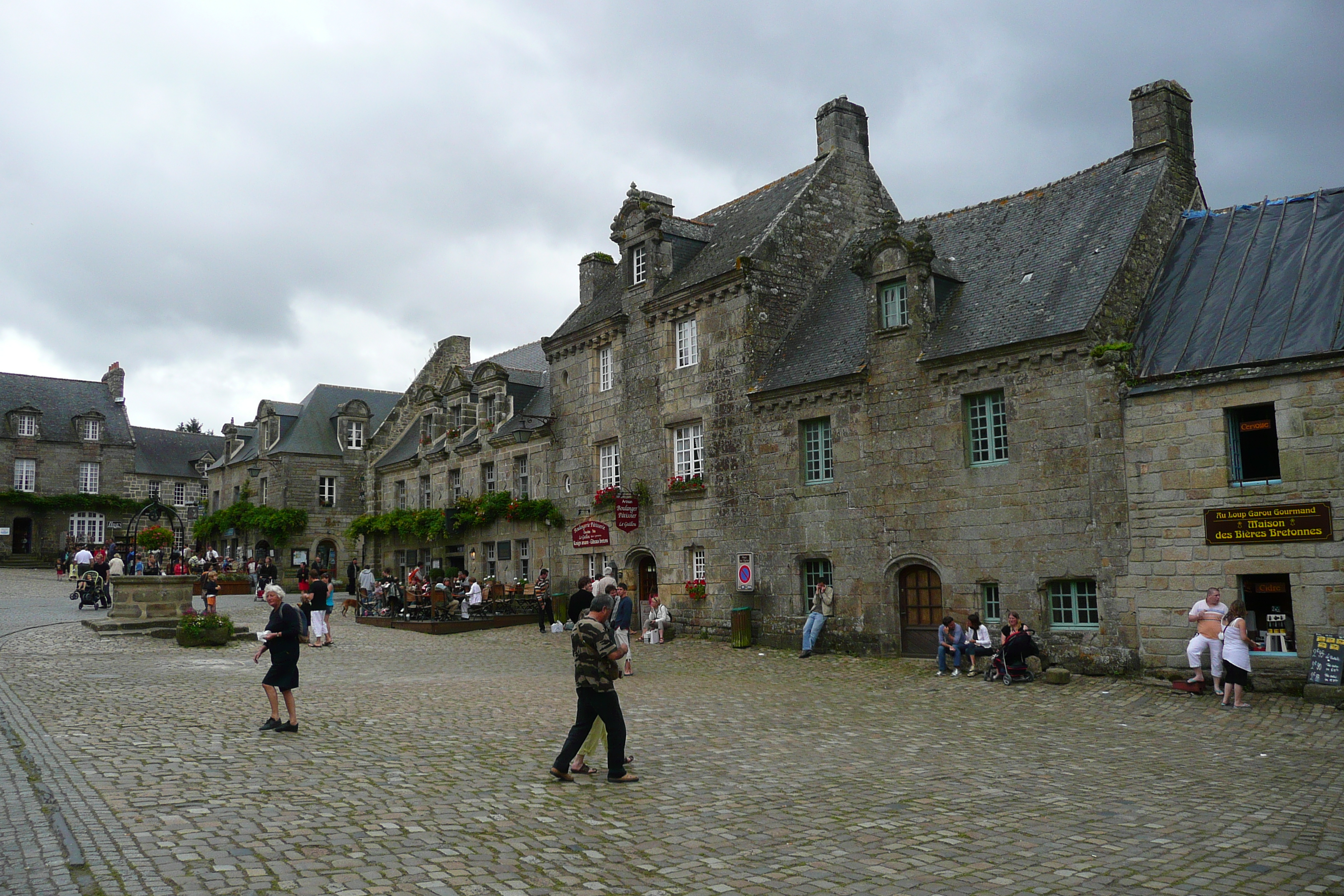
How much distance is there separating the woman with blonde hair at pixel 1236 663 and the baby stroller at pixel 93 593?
27980 mm

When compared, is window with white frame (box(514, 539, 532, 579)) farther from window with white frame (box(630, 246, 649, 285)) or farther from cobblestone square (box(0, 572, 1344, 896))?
cobblestone square (box(0, 572, 1344, 896))

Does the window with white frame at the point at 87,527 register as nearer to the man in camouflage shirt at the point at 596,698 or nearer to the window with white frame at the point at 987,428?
the window with white frame at the point at 987,428

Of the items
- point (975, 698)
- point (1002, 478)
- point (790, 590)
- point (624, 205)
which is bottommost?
point (975, 698)

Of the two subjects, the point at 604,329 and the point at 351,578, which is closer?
the point at 604,329

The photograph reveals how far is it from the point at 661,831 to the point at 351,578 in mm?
36680

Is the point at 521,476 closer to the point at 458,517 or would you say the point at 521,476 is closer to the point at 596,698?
the point at 458,517

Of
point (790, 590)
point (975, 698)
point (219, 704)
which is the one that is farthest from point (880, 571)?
point (219, 704)

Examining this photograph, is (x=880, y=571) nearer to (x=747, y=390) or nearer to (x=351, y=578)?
(x=747, y=390)

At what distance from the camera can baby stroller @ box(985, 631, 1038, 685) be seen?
53.9 feet

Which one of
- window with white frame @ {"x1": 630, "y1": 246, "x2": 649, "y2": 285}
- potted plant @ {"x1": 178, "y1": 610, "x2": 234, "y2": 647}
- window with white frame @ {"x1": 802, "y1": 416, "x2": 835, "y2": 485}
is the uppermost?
window with white frame @ {"x1": 630, "y1": 246, "x2": 649, "y2": 285}

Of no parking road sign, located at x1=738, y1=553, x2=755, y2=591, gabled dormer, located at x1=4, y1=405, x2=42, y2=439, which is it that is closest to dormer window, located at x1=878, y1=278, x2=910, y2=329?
no parking road sign, located at x1=738, y1=553, x2=755, y2=591

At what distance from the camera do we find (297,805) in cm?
765

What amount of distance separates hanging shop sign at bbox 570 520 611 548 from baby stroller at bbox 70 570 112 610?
1365cm

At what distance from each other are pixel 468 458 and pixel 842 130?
17133 mm
